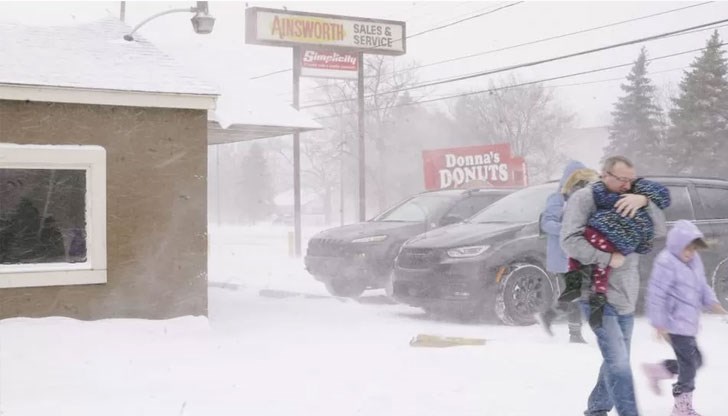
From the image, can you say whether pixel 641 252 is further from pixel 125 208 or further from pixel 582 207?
pixel 125 208

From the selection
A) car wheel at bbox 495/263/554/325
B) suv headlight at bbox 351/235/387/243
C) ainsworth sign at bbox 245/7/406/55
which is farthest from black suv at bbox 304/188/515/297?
ainsworth sign at bbox 245/7/406/55

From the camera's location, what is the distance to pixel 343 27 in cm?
2272

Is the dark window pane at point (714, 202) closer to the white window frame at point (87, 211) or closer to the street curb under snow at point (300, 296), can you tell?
the street curb under snow at point (300, 296)

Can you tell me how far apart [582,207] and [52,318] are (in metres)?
5.35

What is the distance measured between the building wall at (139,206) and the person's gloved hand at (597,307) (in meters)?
4.79

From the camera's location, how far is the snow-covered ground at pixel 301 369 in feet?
19.1

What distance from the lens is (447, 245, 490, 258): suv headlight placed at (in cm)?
921

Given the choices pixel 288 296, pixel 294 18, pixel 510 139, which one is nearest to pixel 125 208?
pixel 288 296

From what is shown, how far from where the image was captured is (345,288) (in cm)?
1202

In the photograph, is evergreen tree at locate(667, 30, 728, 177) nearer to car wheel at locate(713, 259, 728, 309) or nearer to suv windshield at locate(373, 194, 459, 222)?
suv windshield at locate(373, 194, 459, 222)

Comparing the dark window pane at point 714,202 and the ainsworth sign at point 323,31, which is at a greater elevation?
the ainsworth sign at point 323,31

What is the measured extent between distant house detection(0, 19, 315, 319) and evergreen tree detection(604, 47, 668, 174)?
38.9 metres

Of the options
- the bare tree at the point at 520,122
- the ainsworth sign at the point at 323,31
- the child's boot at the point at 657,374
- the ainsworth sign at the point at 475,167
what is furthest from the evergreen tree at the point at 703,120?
the child's boot at the point at 657,374

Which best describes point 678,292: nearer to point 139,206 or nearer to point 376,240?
point 139,206
